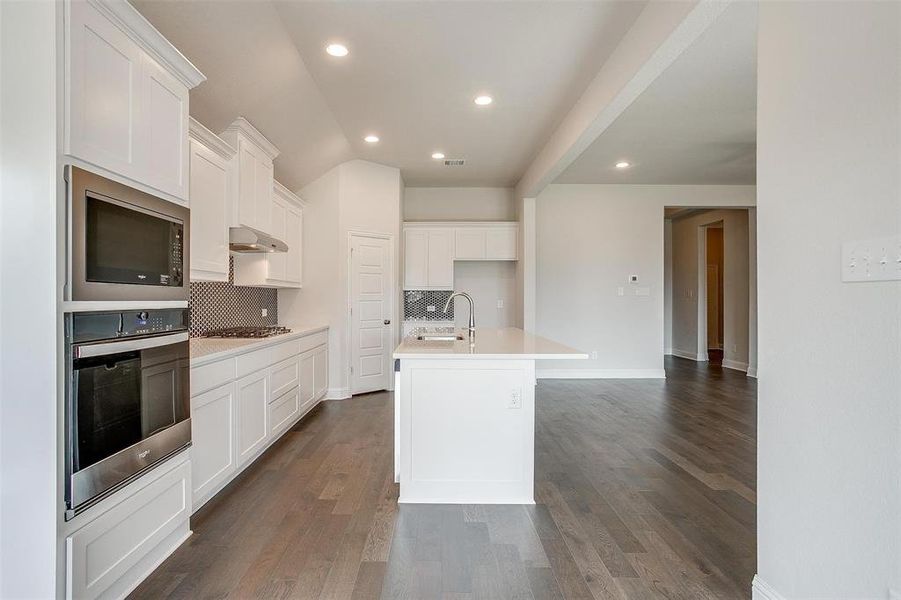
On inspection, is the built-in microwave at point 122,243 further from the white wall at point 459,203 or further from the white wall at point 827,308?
the white wall at point 459,203

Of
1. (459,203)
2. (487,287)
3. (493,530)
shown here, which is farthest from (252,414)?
(459,203)

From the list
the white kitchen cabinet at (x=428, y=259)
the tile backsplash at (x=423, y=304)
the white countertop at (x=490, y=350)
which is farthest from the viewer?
the tile backsplash at (x=423, y=304)

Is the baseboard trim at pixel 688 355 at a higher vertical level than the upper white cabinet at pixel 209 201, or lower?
lower

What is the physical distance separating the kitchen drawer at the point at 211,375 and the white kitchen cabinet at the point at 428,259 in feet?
12.3

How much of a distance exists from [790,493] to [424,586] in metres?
1.38

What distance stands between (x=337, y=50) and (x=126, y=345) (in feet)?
7.71

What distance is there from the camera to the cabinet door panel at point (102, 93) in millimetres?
1529

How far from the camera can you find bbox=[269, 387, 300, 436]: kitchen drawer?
3436 millimetres

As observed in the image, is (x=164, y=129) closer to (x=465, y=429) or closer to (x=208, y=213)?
(x=208, y=213)

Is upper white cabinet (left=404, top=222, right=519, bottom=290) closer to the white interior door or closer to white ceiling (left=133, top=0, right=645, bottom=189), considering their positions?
the white interior door

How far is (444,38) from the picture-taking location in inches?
115

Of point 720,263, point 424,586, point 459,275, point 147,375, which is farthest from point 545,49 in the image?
point 720,263

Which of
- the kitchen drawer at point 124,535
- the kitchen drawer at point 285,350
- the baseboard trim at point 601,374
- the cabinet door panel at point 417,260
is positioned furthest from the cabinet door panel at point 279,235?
the baseboard trim at point 601,374

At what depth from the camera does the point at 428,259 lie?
634cm
